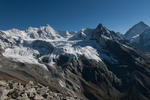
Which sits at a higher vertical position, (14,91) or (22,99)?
(14,91)

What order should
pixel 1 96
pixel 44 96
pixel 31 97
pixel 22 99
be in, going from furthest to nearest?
pixel 44 96 → pixel 31 97 → pixel 22 99 → pixel 1 96

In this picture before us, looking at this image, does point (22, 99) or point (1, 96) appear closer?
point (1, 96)

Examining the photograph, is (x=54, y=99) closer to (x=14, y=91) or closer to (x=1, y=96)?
(x=14, y=91)

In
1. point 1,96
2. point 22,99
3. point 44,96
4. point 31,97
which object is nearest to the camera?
point 1,96

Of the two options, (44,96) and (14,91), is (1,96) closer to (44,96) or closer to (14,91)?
(14,91)

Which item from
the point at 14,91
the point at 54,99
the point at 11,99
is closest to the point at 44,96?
the point at 54,99

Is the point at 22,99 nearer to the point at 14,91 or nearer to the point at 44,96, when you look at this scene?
the point at 14,91

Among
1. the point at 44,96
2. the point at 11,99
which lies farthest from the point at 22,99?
the point at 44,96

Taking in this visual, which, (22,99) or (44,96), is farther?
(44,96)
